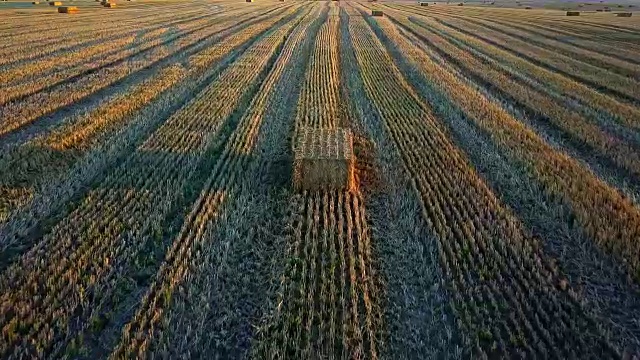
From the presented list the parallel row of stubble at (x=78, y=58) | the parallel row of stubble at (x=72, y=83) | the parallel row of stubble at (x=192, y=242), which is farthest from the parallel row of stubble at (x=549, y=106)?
the parallel row of stubble at (x=78, y=58)

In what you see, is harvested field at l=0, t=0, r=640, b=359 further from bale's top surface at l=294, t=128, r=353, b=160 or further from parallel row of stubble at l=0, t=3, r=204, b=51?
parallel row of stubble at l=0, t=3, r=204, b=51

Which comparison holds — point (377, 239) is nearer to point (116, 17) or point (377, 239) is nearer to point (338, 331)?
point (338, 331)

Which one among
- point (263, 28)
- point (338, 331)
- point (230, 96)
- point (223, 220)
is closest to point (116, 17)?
point (263, 28)

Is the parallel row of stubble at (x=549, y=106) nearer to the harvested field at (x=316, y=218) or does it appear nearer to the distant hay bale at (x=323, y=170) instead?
the harvested field at (x=316, y=218)

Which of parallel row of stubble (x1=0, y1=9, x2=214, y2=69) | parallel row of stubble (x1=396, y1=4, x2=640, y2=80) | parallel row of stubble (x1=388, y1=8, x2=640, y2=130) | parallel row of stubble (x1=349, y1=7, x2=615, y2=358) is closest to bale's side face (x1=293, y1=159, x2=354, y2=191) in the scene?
parallel row of stubble (x1=349, y1=7, x2=615, y2=358)

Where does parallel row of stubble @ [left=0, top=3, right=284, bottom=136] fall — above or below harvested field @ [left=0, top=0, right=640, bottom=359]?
above

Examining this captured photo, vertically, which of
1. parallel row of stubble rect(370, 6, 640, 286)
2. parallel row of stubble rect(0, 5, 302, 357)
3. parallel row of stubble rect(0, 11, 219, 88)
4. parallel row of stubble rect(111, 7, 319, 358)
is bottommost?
parallel row of stubble rect(370, 6, 640, 286)
